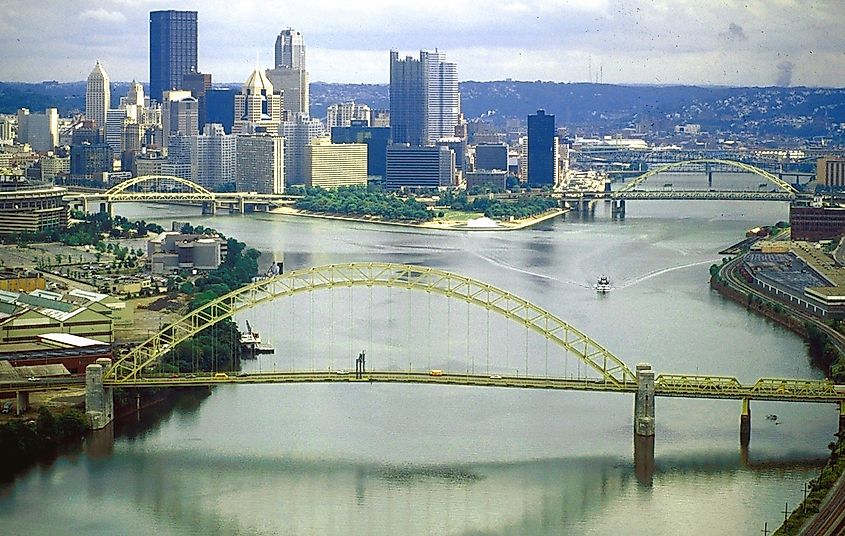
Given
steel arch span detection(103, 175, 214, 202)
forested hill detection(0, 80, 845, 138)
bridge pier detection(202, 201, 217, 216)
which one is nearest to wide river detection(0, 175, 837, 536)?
bridge pier detection(202, 201, 217, 216)

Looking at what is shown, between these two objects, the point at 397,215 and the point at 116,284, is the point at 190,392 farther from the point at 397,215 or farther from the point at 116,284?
the point at 397,215

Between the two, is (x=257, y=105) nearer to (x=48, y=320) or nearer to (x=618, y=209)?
(x=618, y=209)

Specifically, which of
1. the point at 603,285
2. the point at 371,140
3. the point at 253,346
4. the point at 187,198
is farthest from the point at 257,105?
the point at 253,346

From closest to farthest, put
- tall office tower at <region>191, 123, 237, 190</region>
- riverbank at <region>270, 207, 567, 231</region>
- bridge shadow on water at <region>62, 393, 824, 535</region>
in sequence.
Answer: bridge shadow on water at <region>62, 393, 824, 535</region> < riverbank at <region>270, 207, 567, 231</region> < tall office tower at <region>191, 123, 237, 190</region>

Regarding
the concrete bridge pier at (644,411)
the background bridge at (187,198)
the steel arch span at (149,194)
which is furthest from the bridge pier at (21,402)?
the steel arch span at (149,194)

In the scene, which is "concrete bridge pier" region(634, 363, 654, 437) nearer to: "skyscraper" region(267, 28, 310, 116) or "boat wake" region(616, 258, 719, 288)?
"boat wake" region(616, 258, 719, 288)

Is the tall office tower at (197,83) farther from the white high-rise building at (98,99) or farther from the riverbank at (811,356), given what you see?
the riverbank at (811,356)

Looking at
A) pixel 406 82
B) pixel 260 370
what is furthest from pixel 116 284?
pixel 406 82
